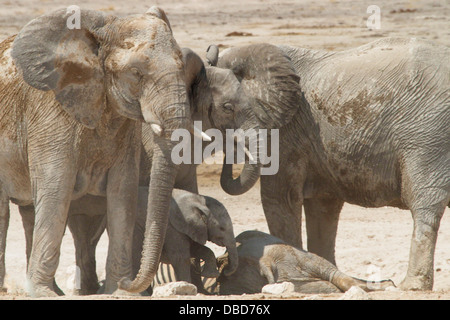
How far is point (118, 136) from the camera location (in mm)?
6926

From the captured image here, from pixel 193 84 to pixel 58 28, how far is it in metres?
1.29

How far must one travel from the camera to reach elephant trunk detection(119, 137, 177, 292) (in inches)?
262

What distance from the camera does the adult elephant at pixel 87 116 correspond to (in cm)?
657

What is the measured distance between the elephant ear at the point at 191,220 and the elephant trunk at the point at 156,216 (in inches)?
29.9

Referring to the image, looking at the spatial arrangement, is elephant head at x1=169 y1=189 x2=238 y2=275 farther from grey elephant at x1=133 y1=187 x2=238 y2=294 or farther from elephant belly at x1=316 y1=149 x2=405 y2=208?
elephant belly at x1=316 y1=149 x2=405 y2=208

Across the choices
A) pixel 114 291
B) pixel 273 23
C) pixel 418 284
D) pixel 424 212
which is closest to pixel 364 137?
pixel 424 212

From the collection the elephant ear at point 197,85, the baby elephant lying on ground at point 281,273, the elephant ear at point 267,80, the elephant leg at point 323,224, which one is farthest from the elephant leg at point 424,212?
the elephant ear at point 197,85

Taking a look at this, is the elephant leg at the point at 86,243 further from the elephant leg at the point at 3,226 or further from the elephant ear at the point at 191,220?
the elephant leg at the point at 3,226

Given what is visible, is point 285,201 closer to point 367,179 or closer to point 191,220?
point 367,179

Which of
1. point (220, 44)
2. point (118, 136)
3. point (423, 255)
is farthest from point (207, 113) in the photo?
point (220, 44)

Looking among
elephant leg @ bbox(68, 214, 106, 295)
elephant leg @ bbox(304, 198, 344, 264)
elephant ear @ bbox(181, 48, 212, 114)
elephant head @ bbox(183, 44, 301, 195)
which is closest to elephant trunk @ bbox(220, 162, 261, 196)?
elephant head @ bbox(183, 44, 301, 195)

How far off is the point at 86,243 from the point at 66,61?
63.1 inches

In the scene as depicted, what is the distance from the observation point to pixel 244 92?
809 centimetres
